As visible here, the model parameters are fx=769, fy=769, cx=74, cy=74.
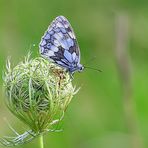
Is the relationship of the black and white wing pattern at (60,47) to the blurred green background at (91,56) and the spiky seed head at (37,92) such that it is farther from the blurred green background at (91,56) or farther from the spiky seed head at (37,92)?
the blurred green background at (91,56)

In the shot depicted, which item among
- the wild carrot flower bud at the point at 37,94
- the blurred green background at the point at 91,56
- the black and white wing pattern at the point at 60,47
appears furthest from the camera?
the blurred green background at the point at 91,56

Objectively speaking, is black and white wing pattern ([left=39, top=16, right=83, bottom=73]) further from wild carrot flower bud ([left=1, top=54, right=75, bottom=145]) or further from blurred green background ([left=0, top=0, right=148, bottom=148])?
blurred green background ([left=0, top=0, right=148, bottom=148])

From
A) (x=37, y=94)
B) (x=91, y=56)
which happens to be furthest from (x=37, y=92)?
(x=91, y=56)

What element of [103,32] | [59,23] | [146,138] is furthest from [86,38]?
[59,23]

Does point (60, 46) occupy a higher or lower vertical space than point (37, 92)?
higher

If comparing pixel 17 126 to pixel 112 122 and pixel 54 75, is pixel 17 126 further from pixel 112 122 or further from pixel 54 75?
pixel 54 75

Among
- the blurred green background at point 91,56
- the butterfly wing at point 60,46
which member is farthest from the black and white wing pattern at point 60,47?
the blurred green background at point 91,56

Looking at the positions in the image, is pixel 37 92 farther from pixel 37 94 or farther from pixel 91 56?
pixel 91 56
